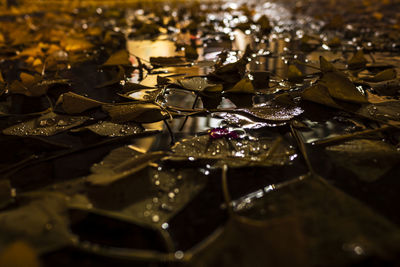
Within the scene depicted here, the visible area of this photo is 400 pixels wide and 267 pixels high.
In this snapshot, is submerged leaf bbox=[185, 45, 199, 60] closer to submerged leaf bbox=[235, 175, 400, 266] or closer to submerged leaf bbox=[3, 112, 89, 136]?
submerged leaf bbox=[3, 112, 89, 136]

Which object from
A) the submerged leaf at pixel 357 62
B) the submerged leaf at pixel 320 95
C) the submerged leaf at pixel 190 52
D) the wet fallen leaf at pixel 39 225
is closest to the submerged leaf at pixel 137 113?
the wet fallen leaf at pixel 39 225

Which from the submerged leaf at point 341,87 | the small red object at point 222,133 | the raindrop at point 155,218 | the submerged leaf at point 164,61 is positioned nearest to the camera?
the raindrop at point 155,218

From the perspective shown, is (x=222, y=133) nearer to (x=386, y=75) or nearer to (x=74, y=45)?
(x=386, y=75)

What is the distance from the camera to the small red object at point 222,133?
2.38ft

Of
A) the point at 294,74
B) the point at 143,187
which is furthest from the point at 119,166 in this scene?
the point at 294,74

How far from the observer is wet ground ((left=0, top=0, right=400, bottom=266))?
43cm

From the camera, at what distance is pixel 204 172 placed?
0.61 metres

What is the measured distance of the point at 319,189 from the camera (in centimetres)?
54

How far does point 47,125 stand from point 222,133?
0.50m

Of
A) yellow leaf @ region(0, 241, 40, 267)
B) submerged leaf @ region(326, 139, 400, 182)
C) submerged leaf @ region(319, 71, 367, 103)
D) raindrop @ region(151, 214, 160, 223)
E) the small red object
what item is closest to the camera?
yellow leaf @ region(0, 241, 40, 267)

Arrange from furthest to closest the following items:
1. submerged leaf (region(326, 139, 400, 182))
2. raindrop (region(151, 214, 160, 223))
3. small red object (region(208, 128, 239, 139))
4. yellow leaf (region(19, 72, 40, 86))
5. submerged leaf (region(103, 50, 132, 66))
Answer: submerged leaf (region(103, 50, 132, 66)) < yellow leaf (region(19, 72, 40, 86)) < small red object (region(208, 128, 239, 139)) < submerged leaf (region(326, 139, 400, 182)) < raindrop (region(151, 214, 160, 223))

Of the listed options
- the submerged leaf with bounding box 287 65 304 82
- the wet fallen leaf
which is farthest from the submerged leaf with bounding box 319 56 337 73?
the wet fallen leaf

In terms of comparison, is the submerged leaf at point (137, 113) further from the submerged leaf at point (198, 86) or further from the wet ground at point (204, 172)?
the submerged leaf at point (198, 86)

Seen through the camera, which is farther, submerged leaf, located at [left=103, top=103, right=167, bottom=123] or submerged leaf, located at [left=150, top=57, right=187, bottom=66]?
submerged leaf, located at [left=150, top=57, right=187, bottom=66]
